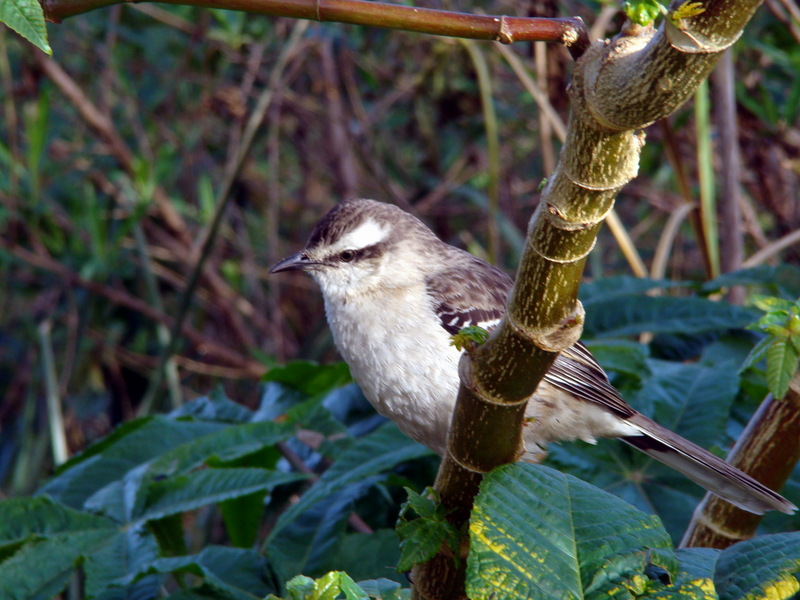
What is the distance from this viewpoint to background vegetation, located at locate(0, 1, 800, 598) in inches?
181

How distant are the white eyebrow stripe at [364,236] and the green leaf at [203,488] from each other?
1.21 metres

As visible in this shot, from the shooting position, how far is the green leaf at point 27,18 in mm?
1404

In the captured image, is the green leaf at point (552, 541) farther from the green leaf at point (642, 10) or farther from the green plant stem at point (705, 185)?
the green plant stem at point (705, 185)

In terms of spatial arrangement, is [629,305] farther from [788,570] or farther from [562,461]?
[788,570]

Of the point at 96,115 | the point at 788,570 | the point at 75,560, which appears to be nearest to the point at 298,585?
the point at 788,570

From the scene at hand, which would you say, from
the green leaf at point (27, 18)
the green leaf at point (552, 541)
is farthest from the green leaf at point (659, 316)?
the green leaf at point (27, 18)

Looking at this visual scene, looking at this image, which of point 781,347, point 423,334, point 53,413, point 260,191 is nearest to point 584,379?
point 423,334

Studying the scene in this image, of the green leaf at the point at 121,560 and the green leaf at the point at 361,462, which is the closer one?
the green leaf at the point at 121,560

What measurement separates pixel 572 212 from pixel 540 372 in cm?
32

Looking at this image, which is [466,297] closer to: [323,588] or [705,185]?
[705,185]

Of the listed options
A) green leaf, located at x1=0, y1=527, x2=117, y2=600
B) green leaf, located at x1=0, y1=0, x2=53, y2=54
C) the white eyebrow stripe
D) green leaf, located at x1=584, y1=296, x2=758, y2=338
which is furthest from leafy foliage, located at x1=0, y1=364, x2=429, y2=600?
green leaf, located at x1=0, y1=0, x2=53, y2=54

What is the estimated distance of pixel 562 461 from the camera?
306cm

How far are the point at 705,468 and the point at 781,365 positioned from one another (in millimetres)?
903

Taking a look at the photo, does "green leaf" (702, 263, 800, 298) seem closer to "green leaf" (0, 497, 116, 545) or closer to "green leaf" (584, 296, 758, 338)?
"green leaf" (584, 296, 758, 338)
